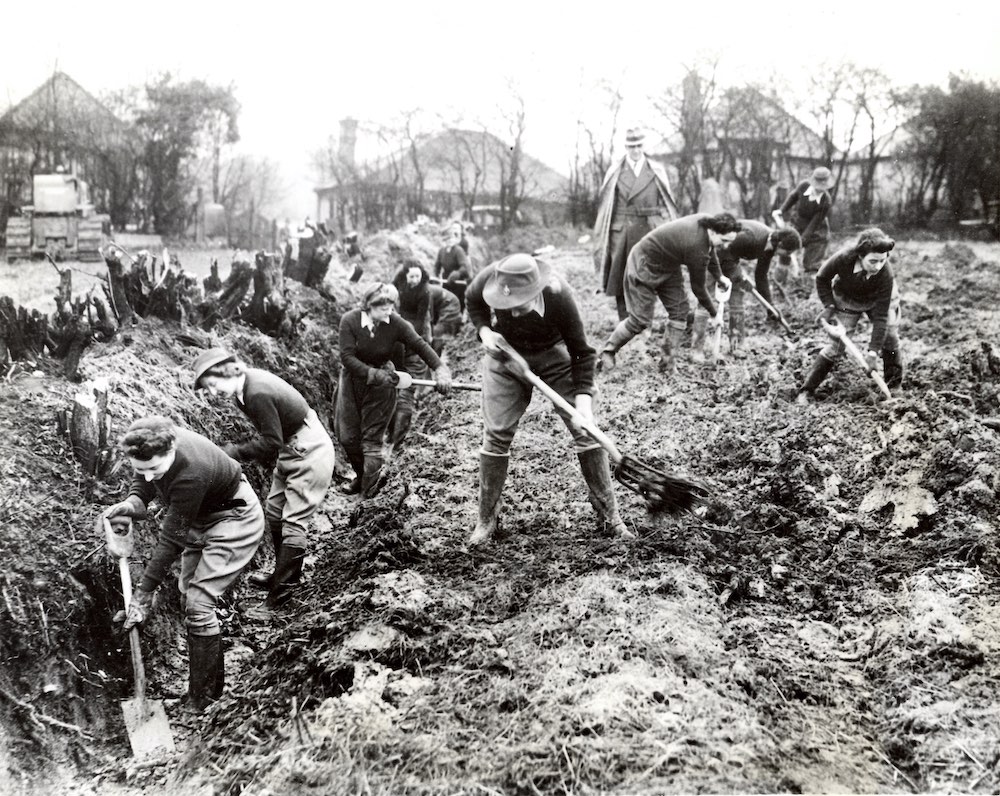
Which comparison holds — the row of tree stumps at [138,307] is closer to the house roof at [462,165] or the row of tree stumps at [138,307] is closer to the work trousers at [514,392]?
the work trousers at [514,392]

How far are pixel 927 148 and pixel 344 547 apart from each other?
12108 millimetres

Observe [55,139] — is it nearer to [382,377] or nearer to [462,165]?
[382,377]

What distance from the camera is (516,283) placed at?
3693mm

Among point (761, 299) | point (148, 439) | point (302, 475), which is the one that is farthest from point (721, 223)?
point (148, 439)

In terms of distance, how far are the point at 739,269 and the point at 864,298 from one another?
185cm

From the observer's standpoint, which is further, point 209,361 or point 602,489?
point 602,489

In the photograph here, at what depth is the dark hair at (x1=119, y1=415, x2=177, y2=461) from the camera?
3.10 meters

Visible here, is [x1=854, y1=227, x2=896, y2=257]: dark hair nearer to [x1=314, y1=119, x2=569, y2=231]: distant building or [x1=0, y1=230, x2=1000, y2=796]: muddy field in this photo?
[x1=0, y1=230, x2=1000, y2=796]: muddy field

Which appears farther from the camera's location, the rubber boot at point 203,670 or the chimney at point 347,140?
the chimney at point 347,140

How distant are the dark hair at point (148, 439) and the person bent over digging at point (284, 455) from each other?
637 millimetres

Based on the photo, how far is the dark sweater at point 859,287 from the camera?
549 centimetres

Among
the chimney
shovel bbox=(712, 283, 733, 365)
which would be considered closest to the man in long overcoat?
shovel bbox=(712, 283, 733, 365)

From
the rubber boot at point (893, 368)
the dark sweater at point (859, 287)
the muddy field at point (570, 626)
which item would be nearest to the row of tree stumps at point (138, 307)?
the muddy field at point (570, 626)

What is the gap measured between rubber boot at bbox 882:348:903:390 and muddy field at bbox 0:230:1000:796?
0.52ft
